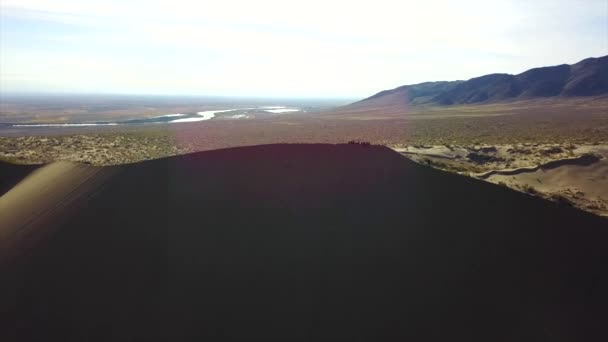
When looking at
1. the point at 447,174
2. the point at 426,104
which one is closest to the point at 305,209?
the point at 447,174

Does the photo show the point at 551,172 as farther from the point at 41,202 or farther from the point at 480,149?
the point at 41,202

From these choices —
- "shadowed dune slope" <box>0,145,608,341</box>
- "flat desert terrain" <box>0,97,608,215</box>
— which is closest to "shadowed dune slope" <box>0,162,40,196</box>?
"flat desert terrain" <box>0,97,608,215</box>

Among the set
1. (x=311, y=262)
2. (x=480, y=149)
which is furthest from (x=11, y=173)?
(x=480, y=149)

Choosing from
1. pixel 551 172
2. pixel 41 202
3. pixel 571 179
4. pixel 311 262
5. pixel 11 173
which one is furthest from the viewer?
pixel 551 172

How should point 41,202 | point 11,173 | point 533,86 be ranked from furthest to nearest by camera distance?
point 533,86 → point 11,173 → point 41,202

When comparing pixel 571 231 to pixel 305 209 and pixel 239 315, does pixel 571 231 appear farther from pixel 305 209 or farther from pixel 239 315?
pixel 239 315

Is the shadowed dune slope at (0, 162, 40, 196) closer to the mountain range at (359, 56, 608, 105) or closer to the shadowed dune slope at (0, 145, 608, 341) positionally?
the shadowed dune slope at (0, 145, 608, 341)

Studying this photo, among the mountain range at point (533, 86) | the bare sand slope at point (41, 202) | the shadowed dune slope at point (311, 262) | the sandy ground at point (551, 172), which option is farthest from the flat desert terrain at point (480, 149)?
the mountain range at point (533, 86)
